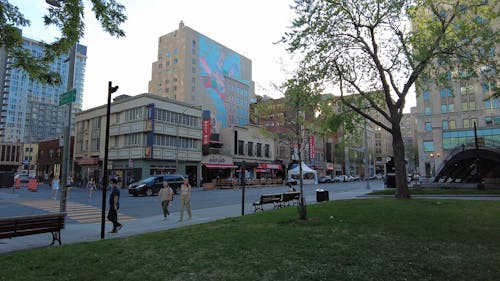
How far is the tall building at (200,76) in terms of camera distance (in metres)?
92.7

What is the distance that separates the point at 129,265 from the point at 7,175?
43.8 metres

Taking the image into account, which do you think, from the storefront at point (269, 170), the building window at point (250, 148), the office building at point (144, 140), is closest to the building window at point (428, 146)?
the storefront at point (269, 170)

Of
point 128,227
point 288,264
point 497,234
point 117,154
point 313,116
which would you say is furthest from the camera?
point 117,154

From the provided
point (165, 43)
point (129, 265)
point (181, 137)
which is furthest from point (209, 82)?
point (129, 265)

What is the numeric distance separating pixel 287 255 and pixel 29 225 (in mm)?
6720

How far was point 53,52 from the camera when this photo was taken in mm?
7707

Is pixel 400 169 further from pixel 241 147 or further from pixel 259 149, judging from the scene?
pixel 259 149

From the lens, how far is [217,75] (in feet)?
322

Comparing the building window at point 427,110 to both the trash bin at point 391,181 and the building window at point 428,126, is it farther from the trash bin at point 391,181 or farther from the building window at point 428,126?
the trash bin at point 391,181

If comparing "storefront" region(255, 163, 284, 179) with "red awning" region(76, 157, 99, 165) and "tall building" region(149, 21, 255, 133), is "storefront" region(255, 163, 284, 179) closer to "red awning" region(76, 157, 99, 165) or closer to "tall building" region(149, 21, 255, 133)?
"tall building" region(149, 21, 255, 133)

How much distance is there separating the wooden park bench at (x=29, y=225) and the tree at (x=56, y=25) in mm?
3588

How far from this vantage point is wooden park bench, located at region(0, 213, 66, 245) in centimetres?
814

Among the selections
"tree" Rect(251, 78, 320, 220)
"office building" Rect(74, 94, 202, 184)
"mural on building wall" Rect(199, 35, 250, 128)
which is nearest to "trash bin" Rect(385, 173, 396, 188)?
"tree" Rect(251, 78, 320, 220)

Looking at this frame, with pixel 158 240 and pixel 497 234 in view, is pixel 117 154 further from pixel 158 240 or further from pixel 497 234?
pixel 497 234
